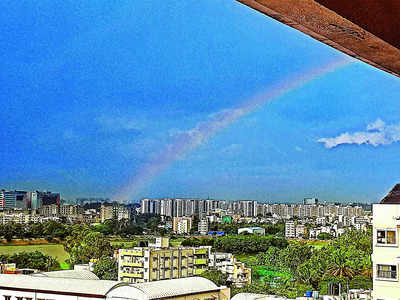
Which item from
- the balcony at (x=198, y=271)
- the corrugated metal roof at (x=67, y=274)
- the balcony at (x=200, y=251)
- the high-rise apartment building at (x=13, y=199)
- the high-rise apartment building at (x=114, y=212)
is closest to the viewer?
the corrugated metal roof at (x=67, y=274)

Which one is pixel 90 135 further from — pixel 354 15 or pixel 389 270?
pixel 354 15

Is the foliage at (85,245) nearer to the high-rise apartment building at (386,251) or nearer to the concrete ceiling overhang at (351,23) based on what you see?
the high-rise apartment building at (386,251)

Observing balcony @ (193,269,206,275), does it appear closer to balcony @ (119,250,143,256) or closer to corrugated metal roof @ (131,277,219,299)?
balcony @ (119,250,143,256)

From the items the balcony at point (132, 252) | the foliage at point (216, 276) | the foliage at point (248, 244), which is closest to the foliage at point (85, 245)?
the balcony at point (132, 252)

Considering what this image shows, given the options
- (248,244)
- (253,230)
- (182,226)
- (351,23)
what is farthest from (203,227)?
(351,23)

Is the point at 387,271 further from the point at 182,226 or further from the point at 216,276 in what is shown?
the point at 182,226

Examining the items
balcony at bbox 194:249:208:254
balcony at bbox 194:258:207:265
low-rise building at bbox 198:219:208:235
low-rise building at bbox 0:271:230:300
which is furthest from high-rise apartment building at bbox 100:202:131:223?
low-rise building at bbox 0:271:230:300
